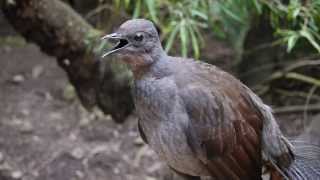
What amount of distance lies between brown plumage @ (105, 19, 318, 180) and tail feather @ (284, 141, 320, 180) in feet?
0.38

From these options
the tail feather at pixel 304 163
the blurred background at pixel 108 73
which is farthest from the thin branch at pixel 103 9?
the tail feather at pixel 304 163

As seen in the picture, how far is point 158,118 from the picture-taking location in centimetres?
192

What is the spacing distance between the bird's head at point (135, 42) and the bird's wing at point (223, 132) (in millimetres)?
143

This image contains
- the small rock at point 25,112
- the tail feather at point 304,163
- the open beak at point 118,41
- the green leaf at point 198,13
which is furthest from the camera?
the small rock at point 25,112

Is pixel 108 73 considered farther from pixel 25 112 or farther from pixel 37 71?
pixel 37 71

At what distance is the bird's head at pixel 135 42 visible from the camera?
183 cm

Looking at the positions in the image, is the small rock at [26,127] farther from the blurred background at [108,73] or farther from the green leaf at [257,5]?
the green leaf at [257,5]

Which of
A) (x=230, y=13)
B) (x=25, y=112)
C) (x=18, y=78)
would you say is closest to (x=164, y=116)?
(x=230, y=13)

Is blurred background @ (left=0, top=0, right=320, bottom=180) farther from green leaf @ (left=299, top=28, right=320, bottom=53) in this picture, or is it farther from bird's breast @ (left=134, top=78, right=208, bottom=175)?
bird's breast @ (left=134, top=78, right=208, bottom=175)

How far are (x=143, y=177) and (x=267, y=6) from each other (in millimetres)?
889

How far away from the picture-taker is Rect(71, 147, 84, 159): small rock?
3.15 meters

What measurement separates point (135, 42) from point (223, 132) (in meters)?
0.37

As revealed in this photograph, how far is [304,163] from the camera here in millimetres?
2225

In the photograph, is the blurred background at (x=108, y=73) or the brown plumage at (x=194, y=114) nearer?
the brown plumage at (x=194, y=114)
